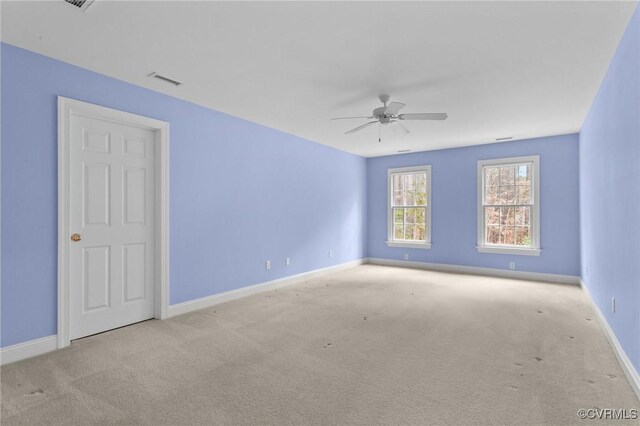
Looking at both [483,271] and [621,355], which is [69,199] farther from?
[483,271]

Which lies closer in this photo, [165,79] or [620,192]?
[620,192]

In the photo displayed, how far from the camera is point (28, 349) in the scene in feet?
9.09

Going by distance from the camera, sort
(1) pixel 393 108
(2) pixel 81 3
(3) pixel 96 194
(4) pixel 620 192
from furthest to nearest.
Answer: (1) pixel 393 108 < (3) pixel 96 194 < (4) pixel 620 192 < (2) pixel 81 3

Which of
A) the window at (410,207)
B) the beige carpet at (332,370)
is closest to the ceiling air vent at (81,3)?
the beige carpet at (332,370)

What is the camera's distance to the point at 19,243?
274 centimetres

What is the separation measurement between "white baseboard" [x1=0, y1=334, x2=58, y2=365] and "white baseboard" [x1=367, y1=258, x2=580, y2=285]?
6.11 meters

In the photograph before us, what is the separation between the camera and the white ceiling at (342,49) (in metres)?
2.32

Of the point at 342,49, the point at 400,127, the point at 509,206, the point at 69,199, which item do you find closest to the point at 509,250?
the point at 509,206

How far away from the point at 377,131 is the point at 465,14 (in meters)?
3.19

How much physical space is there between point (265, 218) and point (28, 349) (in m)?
3.05

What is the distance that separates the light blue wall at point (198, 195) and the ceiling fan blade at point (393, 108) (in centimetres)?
210

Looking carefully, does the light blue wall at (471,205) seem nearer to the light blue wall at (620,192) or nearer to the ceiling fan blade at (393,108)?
the light blue wall at (620,192)

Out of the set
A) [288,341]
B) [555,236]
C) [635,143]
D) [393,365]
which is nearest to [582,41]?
[635,143]

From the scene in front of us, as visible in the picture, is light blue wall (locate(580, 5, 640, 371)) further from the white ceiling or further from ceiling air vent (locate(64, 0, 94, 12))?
ceiling air vent (locate(64, 0, 94, 12))
